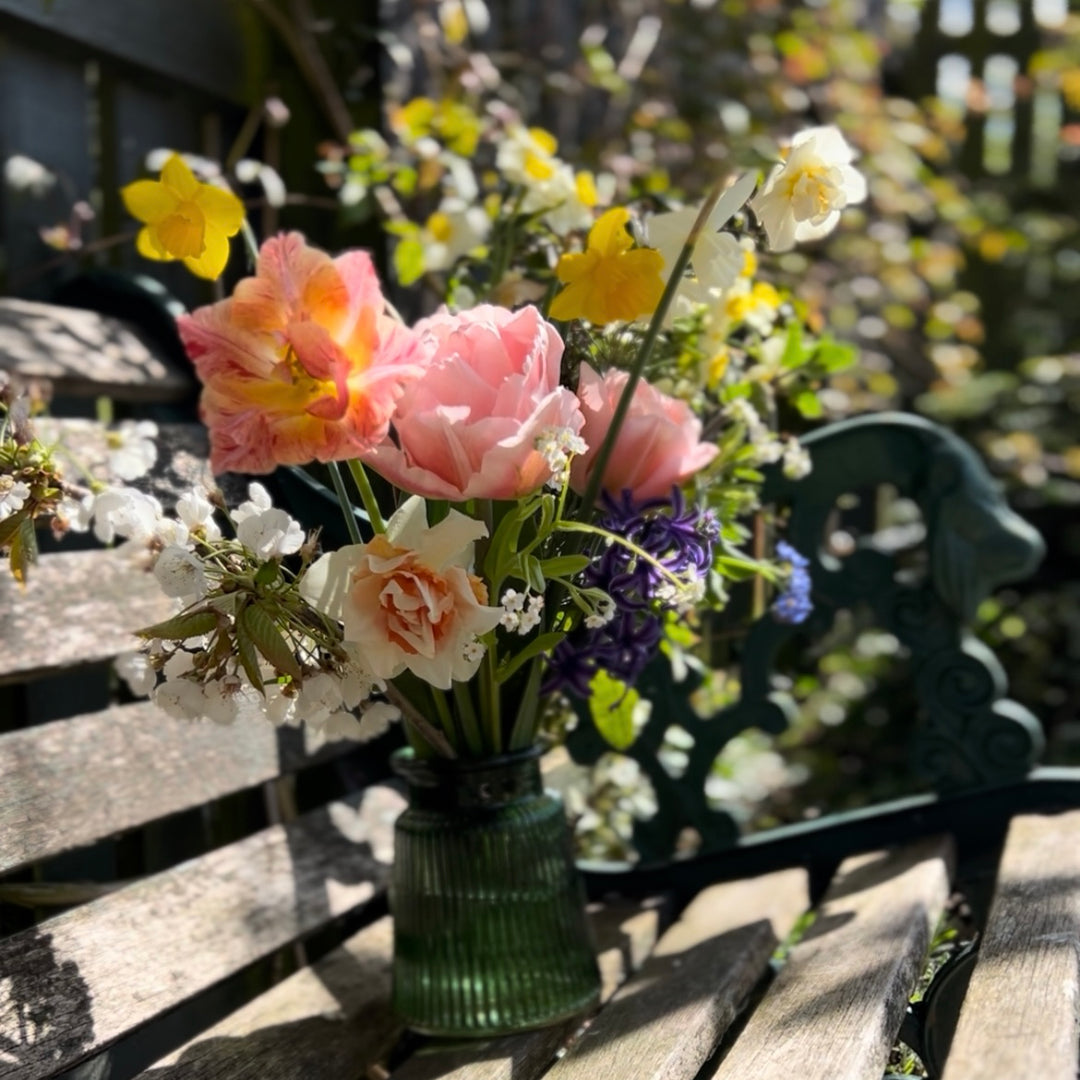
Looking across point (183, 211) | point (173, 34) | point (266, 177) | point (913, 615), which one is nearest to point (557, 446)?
point (183, 211)

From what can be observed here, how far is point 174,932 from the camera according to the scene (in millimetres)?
1097

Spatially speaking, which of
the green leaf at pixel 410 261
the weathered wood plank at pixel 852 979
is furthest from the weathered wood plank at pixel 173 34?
the weathered wood plank at pixel 852 979

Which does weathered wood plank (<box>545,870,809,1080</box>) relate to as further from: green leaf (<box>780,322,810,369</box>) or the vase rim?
green leaf (<box>780,322,810,369</box>)

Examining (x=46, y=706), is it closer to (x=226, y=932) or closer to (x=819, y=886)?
(x=226, y=932)

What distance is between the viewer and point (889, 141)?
309 cm

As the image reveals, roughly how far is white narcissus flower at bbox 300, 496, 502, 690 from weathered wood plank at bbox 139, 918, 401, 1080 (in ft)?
1.23

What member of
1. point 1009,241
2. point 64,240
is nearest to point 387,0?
point 64,240

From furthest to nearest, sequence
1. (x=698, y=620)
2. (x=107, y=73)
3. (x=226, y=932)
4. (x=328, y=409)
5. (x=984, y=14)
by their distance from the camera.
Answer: (x=984, y=14) → (x=107, y=73) → (x=698, y=620) → (x=226, y=932) → (x=328, y=409)

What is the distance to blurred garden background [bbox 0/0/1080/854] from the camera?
158 cm

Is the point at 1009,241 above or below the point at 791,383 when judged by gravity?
above

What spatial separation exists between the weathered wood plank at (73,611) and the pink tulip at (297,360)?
33 cm

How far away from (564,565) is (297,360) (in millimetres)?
220

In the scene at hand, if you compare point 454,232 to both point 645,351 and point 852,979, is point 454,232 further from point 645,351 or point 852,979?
point 852,979

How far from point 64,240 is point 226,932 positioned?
31.5 inches
